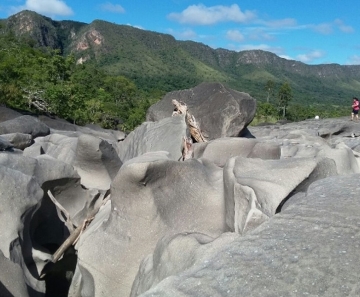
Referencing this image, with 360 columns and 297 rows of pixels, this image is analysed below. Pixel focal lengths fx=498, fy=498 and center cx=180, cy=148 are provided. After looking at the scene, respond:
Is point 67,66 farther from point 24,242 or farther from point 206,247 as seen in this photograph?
point 206,247

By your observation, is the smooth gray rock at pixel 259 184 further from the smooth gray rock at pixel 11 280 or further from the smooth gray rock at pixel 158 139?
the smooth gray rock at pixel 158 139

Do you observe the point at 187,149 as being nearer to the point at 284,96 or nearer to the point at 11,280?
the point at 11,280

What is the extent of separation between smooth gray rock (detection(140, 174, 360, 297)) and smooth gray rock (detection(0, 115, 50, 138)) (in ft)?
39.4

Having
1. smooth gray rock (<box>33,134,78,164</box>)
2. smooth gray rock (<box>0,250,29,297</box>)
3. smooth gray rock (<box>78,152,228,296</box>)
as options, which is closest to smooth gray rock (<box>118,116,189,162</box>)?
smooth gray rock (<box>33,134,78,164</box>)

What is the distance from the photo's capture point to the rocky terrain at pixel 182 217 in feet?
9.71

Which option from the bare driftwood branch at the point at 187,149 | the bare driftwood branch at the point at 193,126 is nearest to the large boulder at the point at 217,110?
the bare driftwood branch at the point at 193,126

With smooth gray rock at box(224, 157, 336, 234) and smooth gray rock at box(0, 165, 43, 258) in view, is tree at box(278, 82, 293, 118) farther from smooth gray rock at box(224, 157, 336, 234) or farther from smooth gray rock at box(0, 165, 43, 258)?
smooth gray rock at box(0, 165, 43, 258)

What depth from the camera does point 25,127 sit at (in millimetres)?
14664

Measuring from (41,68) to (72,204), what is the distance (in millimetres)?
27580

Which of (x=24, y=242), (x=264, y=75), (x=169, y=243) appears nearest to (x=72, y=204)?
(x=24, y=242)

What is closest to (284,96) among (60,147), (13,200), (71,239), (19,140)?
(19,140)

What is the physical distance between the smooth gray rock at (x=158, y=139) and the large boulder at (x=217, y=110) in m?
1.37

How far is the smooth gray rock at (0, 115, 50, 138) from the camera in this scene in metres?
14.5

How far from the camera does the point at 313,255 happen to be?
9.82 feet
